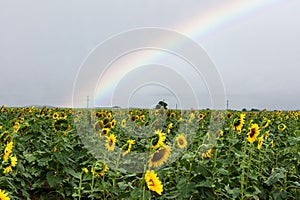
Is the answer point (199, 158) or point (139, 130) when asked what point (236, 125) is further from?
point (139, 130)

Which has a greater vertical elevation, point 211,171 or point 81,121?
point 81,121

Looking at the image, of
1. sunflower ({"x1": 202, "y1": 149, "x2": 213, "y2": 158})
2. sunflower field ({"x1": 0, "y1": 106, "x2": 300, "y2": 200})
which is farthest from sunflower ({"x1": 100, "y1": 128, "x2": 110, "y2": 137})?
sunflower ({"x1": 202, "y1": 149, "x2": 213, "y2": 158})

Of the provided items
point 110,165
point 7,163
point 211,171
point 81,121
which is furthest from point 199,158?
point 81,121

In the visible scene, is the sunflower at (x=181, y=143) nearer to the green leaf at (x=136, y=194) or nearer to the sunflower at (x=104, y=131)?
the sunflower at (x=104, y=131)

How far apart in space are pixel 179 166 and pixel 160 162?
74cm

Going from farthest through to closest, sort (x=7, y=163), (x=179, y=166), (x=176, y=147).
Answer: (x=176, y=147) → (x=179, y=166) → (x=7, y=163)

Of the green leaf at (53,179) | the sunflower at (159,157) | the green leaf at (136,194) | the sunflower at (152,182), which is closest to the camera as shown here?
the sunflower at (152,182)

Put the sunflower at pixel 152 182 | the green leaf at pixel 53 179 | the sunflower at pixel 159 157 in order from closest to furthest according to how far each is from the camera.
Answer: the sunflower at pixel 152 182
the sunflower at pixel 159 157
the green leaf at pixel 53 179

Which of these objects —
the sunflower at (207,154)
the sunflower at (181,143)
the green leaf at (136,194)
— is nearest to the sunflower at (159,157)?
the sunflower at (207,154)

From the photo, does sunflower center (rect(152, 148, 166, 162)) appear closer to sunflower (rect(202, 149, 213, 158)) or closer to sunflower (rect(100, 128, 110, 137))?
sunflower (rect(202, 149, 213, 158))

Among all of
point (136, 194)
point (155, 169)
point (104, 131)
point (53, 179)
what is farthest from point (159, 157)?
point (104, 131)

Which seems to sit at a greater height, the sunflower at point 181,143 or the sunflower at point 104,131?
the sunflower at point 104,131

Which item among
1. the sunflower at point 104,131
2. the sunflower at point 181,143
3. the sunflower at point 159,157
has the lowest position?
the sunflower at point 159,157

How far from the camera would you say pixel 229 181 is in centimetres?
430
